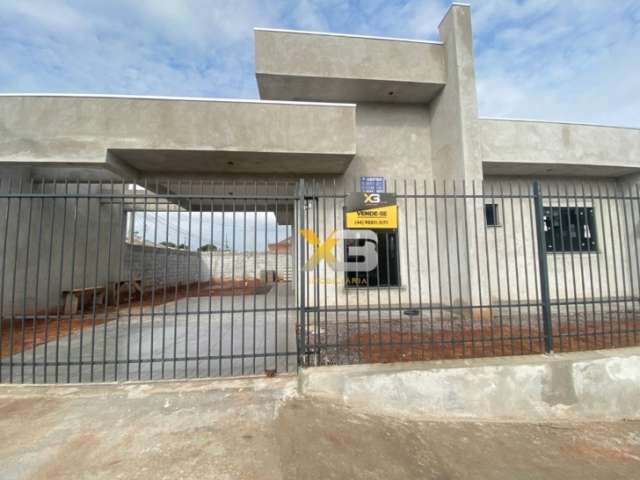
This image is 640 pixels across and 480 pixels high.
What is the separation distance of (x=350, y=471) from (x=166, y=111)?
718 cm

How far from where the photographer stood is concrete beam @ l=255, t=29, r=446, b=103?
301 inches

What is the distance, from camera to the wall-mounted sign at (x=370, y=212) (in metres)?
4.27

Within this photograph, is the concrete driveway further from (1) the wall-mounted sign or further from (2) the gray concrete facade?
(2) the gray concrete facade

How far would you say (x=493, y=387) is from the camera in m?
3.31

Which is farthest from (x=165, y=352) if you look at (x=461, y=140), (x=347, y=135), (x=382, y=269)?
(x=461, y=140)

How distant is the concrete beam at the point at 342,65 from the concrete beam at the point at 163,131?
1263 millimetres

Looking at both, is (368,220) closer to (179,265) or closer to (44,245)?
(44,245)

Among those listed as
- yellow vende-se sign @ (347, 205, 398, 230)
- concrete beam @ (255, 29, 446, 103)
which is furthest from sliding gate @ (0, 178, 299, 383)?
concrete beam @ (255, 29, 446, 103)

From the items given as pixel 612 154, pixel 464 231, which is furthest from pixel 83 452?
pixel 612 154

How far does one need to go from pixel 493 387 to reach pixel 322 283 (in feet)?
16.2

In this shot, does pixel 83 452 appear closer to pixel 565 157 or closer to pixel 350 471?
pixel 350 471

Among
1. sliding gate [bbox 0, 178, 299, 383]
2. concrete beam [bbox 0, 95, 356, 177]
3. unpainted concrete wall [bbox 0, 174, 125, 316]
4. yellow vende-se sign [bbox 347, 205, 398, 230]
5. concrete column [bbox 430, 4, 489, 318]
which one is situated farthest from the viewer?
concrete column [bbox 430, 4, 489, 318]

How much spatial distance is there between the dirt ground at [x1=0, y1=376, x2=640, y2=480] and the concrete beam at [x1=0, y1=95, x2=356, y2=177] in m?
4.91

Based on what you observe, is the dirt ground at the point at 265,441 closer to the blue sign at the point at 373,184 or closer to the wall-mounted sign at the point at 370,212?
the wall-mounted sign at the point at 370,212
